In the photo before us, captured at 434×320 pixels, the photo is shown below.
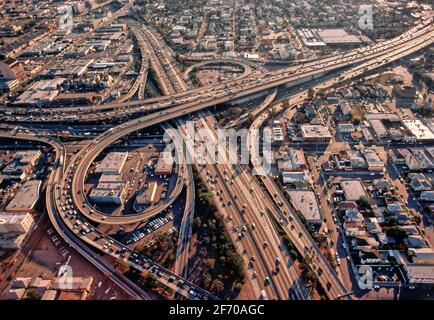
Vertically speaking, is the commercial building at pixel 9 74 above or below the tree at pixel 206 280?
above

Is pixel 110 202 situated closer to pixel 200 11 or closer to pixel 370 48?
pixel 370 48

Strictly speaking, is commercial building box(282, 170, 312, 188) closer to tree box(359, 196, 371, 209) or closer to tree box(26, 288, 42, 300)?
tree box(359, 196, 371, 209)

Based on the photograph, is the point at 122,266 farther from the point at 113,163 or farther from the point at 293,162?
the point at 293,162

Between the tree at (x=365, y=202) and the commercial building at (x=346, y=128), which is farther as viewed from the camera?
the commercial building at (x=346, y=128)

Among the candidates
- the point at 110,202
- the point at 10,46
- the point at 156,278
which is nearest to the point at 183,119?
the point at 110,202

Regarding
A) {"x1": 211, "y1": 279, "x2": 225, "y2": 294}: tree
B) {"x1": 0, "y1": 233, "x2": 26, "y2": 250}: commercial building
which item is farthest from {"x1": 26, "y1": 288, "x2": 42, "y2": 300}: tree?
{"x1": 211, "y1": 279, "x2": 225, "y2": 294}: tree

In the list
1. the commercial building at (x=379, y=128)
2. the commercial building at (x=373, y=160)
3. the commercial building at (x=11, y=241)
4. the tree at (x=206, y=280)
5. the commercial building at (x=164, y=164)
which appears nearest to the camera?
the tree at (x=206, y=280)

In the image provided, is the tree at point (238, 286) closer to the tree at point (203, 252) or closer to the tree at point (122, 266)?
the tree at point (203, 252)

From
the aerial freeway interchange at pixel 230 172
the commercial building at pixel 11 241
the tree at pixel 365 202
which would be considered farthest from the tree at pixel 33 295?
the tree at pixel 365 202
